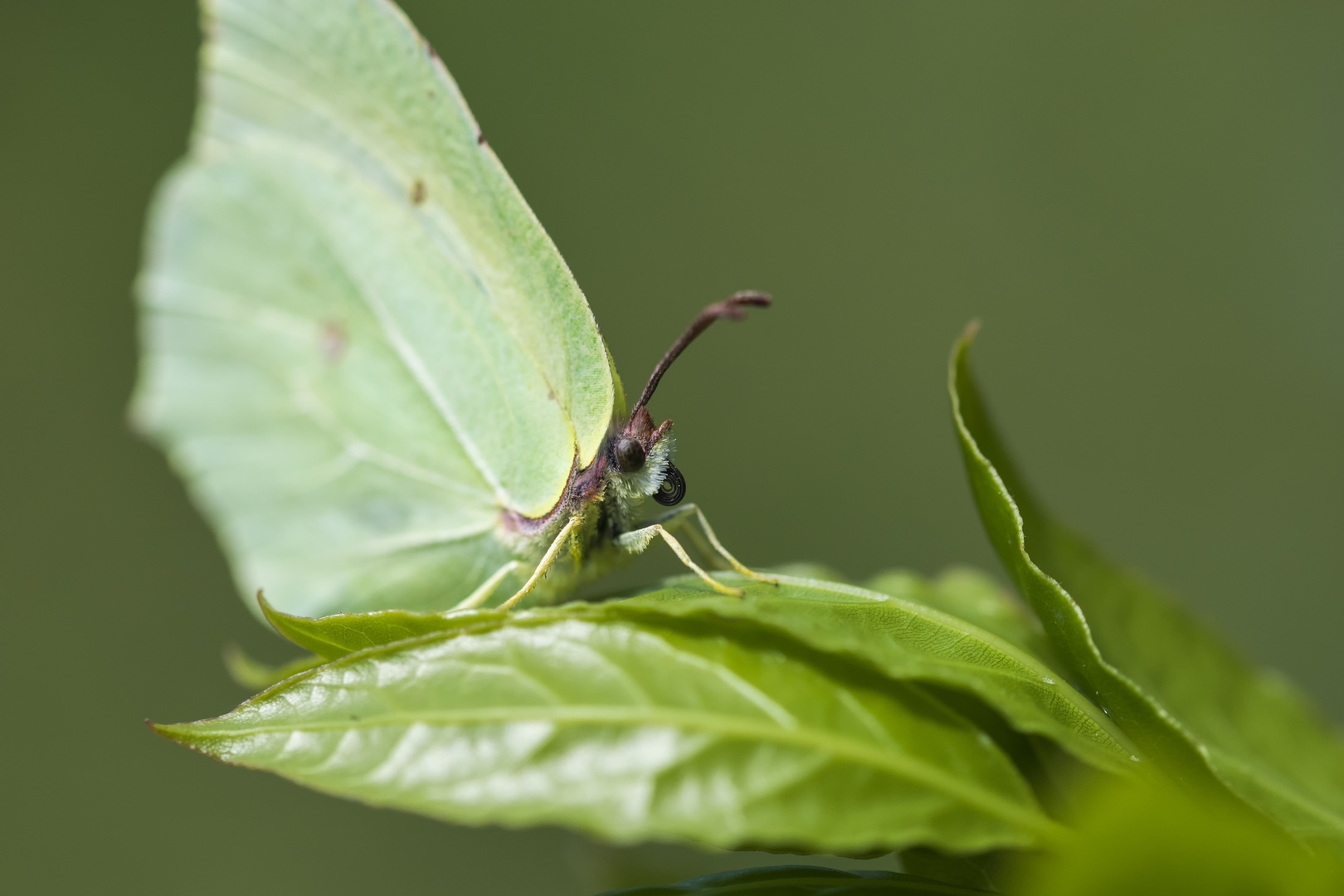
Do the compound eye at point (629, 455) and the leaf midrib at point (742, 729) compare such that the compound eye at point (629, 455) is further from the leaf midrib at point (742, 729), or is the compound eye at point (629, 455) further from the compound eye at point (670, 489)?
the leaf midrib at point (742, 729)

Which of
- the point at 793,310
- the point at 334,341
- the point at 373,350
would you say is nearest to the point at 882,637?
Answer: the point at 373,350

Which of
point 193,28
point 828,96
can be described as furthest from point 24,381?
point 828,96

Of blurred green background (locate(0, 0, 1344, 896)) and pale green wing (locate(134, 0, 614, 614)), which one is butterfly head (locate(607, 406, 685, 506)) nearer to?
pale green wing (locate(134, 0, 614, 614))

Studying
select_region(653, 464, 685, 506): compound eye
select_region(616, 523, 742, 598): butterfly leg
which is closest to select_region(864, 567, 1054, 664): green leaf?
select_region(616, 523, 742, 598): butterfly leg

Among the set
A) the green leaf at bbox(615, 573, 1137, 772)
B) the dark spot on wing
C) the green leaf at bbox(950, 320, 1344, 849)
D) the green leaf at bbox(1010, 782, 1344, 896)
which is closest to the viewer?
the green leaf at bbox(1010, 782, 1344, 896)

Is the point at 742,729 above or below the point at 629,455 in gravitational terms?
above

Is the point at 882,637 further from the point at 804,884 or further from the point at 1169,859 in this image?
the point at 1169,859
